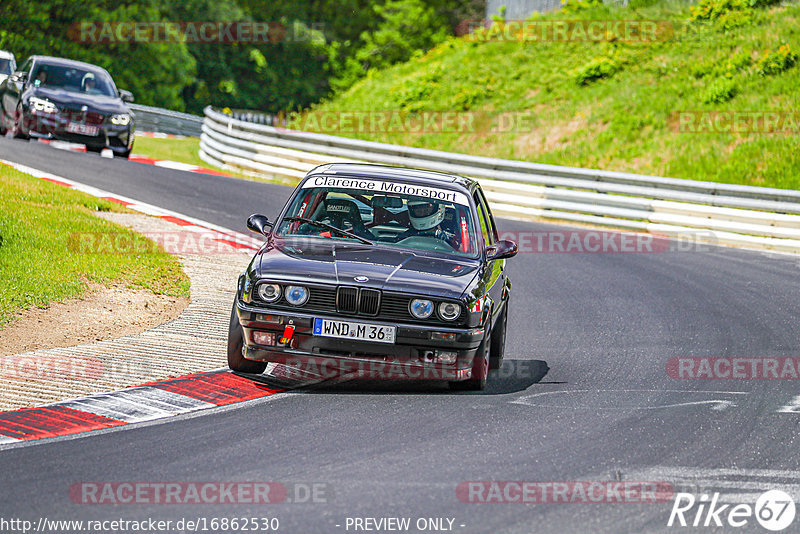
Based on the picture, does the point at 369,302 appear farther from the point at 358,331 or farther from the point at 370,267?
the point at 370,267

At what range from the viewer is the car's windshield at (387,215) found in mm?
8680

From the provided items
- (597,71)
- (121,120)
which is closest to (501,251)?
(121,120)

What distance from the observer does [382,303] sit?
7551 mm

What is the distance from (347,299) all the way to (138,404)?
1.53 m

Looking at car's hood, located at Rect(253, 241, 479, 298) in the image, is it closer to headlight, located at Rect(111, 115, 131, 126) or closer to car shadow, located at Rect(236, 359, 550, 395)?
car shadow, located at Rect(236, 359, 550, 395)

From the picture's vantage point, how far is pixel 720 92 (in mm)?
27109

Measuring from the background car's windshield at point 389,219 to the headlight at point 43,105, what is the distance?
44.1 feet

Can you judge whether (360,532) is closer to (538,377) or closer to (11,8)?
(538,377)

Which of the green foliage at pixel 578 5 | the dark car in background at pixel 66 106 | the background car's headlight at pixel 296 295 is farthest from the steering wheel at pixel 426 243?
the green foliage at pixel 578 5

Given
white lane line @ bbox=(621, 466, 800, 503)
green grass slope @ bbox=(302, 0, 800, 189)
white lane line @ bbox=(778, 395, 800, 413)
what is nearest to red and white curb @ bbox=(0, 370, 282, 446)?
white lane line @ bbox=(621, 466, 800, 503)

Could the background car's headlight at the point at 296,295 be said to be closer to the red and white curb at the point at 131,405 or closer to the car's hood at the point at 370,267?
the car's hood at the point at 370,267

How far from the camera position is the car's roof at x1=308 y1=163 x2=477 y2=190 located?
912cm

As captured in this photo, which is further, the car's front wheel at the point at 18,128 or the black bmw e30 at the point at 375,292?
the car's front wheel at the point at 18,128

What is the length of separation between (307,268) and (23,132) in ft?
51.6
